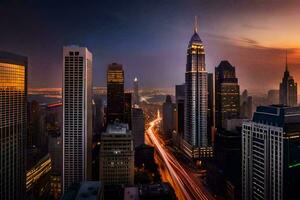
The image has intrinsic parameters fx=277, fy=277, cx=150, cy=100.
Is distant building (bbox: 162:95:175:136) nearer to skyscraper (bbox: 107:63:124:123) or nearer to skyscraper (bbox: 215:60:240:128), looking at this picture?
skyscraper (bbox: 107:63:124:123)

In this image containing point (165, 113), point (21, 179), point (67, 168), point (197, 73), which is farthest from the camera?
point (165, 113)

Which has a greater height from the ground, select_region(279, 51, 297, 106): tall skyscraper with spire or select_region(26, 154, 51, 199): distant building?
select_region(279, 51, 297, 106): tall skyscraper with spire

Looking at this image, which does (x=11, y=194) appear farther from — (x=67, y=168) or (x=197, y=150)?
(x=197, y=150)

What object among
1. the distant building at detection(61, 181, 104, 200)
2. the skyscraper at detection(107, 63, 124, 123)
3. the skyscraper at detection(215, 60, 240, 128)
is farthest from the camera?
the skyscraper at detection(107, 63, 124, 123)

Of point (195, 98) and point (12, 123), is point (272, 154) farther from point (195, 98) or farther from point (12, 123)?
point (195, 98)

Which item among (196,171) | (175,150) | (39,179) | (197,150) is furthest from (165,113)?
(39,179)

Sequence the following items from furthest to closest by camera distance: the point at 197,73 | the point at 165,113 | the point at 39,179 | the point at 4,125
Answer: the point at 165,113
the point at 197,73
the point at 39,179
the point at 4,125

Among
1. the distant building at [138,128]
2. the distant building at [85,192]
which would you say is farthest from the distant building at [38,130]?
the distant building at [85,192]

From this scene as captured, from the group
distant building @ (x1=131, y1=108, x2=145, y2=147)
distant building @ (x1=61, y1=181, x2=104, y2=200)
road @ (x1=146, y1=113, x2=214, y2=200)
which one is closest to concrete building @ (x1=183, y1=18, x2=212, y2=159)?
road @ (x1=146, y1=113, x2=214, y2=200)
